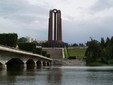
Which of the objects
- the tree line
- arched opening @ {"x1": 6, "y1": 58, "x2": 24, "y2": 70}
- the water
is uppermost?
the tree line

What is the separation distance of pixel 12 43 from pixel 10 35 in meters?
2.19

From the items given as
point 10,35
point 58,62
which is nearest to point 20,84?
point 10,35

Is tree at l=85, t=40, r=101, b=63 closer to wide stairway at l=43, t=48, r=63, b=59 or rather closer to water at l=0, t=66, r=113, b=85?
wide stairway at l=43, t=48, r=63, b=59

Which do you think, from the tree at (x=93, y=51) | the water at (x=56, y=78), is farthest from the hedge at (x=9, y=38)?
the tree at (x=93, y=51)

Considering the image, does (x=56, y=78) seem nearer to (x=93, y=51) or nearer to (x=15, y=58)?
(x=15, y=58)

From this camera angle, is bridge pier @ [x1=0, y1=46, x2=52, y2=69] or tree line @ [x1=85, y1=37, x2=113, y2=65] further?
tree line @ [x1=85, y1=37, x2=113, y2=65]

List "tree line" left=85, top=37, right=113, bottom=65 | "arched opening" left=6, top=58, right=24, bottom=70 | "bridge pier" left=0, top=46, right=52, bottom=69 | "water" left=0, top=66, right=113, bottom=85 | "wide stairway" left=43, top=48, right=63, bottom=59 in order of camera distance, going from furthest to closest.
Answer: "wide stairway" left=43, top=48, right=63, bottom=59
"tree line" left=85, top=37, right=113, bottom=65
"arched opening" left=6, top=58, right=24, bottom=70
"bridge pier" left=0, top=46, right=52, bottom=69
"water" left=0, top=66, right=113, bottom=85

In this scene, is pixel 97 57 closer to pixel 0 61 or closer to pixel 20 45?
pixel 20 45

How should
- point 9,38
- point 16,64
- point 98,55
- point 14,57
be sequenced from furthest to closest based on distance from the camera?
point 98,55 < point 9,38 < point 16,64 < point 14,57

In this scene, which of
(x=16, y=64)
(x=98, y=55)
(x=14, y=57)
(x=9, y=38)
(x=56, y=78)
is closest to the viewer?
(x=56, y=78)

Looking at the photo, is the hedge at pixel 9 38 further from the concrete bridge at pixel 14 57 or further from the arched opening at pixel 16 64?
the arched opening at pixel 16 64

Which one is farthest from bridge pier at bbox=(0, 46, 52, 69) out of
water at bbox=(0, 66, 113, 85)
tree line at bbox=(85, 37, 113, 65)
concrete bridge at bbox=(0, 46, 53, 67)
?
tree line at bbox=(85, 37, 113, 65)

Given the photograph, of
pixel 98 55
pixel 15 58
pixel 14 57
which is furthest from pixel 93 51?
pixel 14 57

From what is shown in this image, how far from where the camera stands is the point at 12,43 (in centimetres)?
9588
